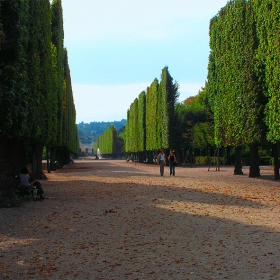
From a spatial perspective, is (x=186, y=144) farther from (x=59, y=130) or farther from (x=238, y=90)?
(x=238, y=90)

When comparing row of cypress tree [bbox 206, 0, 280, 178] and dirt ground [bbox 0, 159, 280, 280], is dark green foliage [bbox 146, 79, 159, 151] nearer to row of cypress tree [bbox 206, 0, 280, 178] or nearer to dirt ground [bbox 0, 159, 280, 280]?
row of cypress tree [bbox 206, 0, 280, 178]

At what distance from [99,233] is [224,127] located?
24.1m

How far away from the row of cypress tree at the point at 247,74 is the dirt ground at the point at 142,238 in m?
9.20

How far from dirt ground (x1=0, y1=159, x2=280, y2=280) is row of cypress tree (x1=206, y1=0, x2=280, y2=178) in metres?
9.20

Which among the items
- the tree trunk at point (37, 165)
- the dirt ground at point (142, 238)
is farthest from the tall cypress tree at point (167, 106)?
the dirt ground at point (142, 238)

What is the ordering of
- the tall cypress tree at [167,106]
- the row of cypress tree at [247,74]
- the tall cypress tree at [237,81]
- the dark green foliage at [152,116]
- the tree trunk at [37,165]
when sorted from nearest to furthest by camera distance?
the row of cypress tree at [247,74] < the tall cypress tree at [237,81] < the tree trunk at [37,165] < the tall cypress tree at [167,106] < the dark green foliage at [152,116]

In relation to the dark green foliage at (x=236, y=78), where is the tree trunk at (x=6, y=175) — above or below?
below

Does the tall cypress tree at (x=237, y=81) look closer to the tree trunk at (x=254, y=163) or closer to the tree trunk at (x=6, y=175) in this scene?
the tree trunk at (x=254, y=163)

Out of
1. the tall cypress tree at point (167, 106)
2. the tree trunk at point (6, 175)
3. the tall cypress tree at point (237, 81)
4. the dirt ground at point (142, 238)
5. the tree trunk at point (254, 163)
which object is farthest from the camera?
the tall cypress tree at point (167, 106)

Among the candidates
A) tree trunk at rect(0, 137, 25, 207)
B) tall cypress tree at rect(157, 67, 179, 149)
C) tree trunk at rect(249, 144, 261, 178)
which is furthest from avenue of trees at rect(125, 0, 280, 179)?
tall cypress tree at rect(157, 67, 179, 149)

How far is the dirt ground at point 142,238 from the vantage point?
794cm

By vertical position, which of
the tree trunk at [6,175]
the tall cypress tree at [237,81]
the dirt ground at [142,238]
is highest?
the tall cypress tree at [237,81]

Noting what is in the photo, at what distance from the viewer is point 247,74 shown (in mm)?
29625

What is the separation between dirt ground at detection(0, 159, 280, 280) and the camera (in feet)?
26.0
